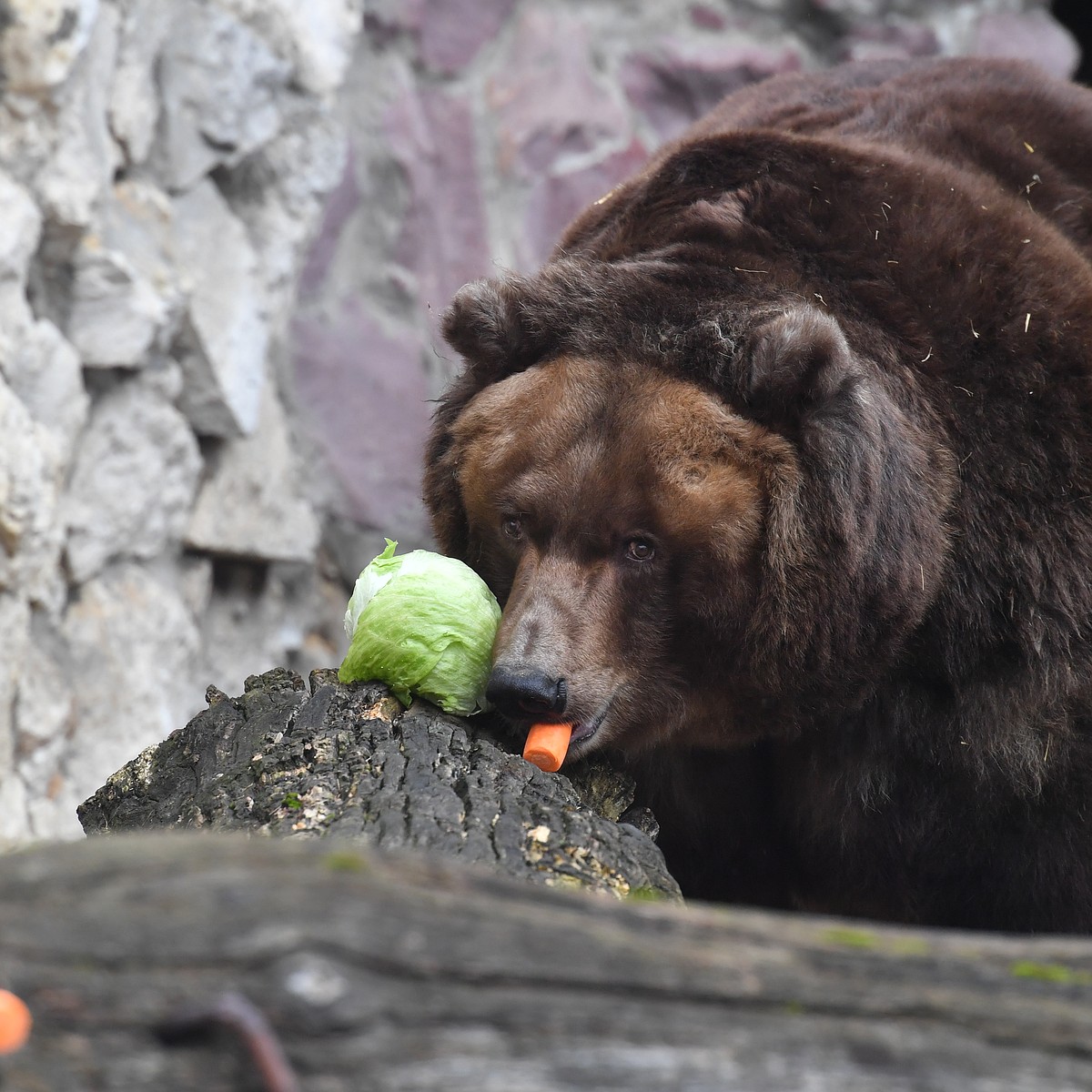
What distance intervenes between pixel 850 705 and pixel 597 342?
1031 mm

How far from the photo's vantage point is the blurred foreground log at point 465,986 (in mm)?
1274

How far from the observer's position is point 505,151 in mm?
7496

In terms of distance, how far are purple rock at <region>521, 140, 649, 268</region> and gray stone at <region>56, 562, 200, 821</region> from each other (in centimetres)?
282

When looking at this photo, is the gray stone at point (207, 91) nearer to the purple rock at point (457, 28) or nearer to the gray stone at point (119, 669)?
the purple rock at point (457, 28)

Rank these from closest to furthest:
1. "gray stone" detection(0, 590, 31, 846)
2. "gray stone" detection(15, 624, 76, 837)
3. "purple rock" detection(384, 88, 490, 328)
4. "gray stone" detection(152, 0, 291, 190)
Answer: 1. "gray stone" detection(0, 590, 31, 846)
2. "gray stone" detection(15, 624, 76, 837)
3. "gray stone" detection(152, 0, 291, 190)
4. "purple rock" detection(384, 88, 490, 328)

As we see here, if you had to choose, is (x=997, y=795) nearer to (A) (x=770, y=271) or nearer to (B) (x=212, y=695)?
Answer: (A) (x=770, y=271)

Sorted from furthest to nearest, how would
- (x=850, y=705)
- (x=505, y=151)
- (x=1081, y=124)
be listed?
1. (x=505, y=151)
2. (x=1081, y=124)
3. (x=850, y=705)

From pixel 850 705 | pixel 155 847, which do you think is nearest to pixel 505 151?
pixel 850 705

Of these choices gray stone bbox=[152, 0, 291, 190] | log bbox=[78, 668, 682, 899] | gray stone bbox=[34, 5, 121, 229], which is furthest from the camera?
gray stone bbox=[152, 0, 291, 190]

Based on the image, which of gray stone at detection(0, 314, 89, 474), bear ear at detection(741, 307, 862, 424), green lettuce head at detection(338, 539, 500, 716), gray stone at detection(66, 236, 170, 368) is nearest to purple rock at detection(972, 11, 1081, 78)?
gray stone at detection(66, 236, 170, 368)

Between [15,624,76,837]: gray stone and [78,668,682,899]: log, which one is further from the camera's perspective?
[15,624,76,837]: gray stone

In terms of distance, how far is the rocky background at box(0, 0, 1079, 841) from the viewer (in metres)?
5.19

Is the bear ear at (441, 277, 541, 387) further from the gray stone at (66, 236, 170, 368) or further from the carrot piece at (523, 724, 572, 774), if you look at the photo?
the gray stone at (66, 236, 170, 368)

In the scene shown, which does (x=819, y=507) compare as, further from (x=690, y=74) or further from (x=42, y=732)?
(x=690, y=74)
